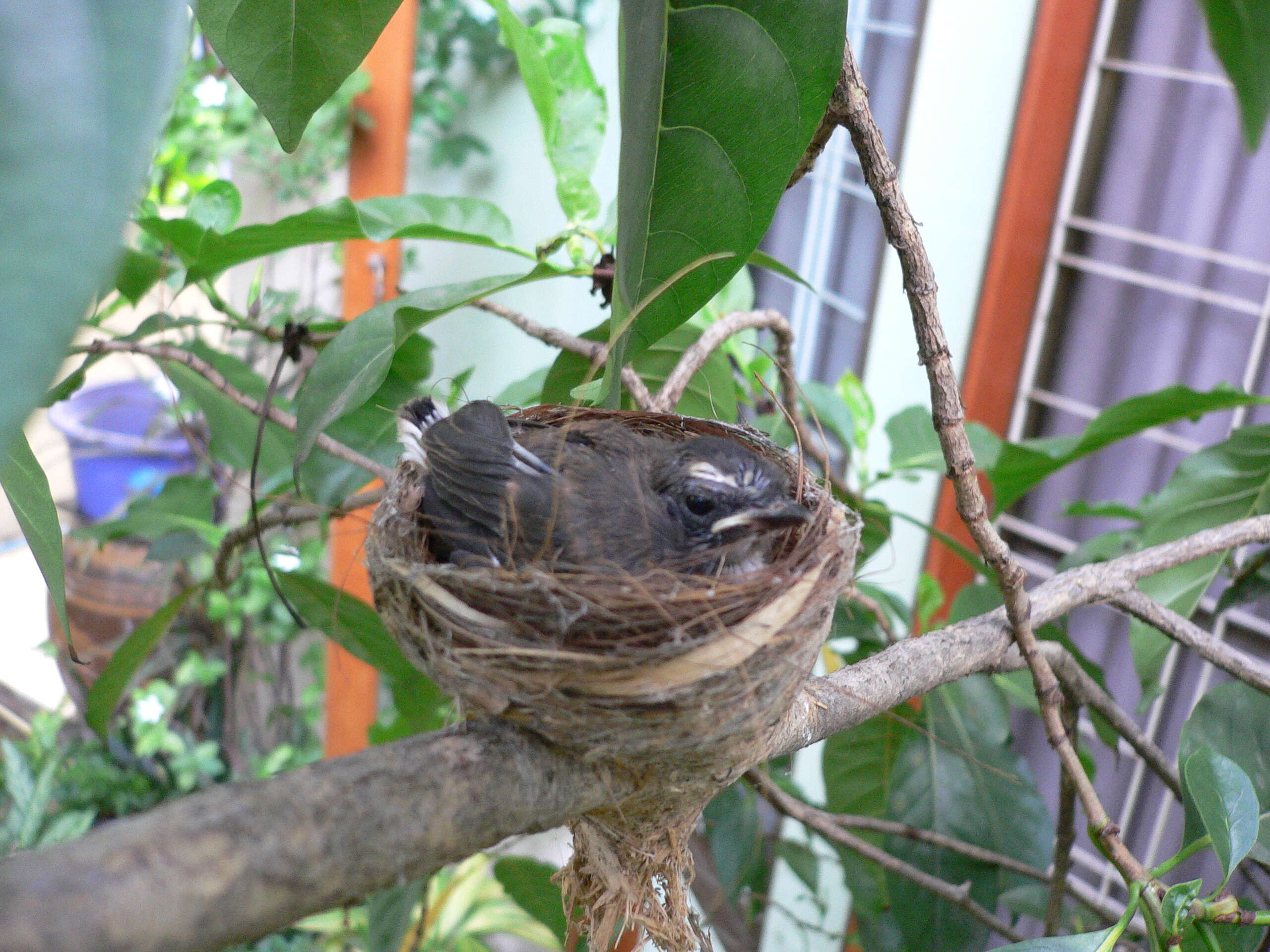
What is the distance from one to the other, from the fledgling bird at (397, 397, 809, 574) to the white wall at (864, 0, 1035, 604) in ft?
3.12

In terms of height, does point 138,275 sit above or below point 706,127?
below

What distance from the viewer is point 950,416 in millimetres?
714

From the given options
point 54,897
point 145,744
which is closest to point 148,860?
point 54,897

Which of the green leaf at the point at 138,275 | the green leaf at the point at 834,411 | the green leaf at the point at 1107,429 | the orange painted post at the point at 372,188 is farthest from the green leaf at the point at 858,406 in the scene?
the orange painted post at the point at 372,188

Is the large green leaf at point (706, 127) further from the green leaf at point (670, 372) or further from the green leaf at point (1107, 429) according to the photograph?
the green leaf at point (1107, 429)

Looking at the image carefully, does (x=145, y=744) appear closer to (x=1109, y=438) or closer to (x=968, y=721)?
(x=968, y=721)

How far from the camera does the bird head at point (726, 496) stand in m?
0.89

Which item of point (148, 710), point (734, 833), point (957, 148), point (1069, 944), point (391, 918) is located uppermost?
point (957, 148)

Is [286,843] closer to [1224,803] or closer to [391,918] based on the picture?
[1224,803]

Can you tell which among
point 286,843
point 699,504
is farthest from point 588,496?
point 286,843

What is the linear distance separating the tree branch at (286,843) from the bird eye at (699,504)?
1.32ft

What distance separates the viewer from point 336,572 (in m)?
3.13

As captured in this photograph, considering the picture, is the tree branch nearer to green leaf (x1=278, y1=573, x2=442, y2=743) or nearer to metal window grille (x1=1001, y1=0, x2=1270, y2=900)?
green leaf (x1=278, y1=573, x2=442, y2=743)

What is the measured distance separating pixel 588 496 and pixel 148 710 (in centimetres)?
201
